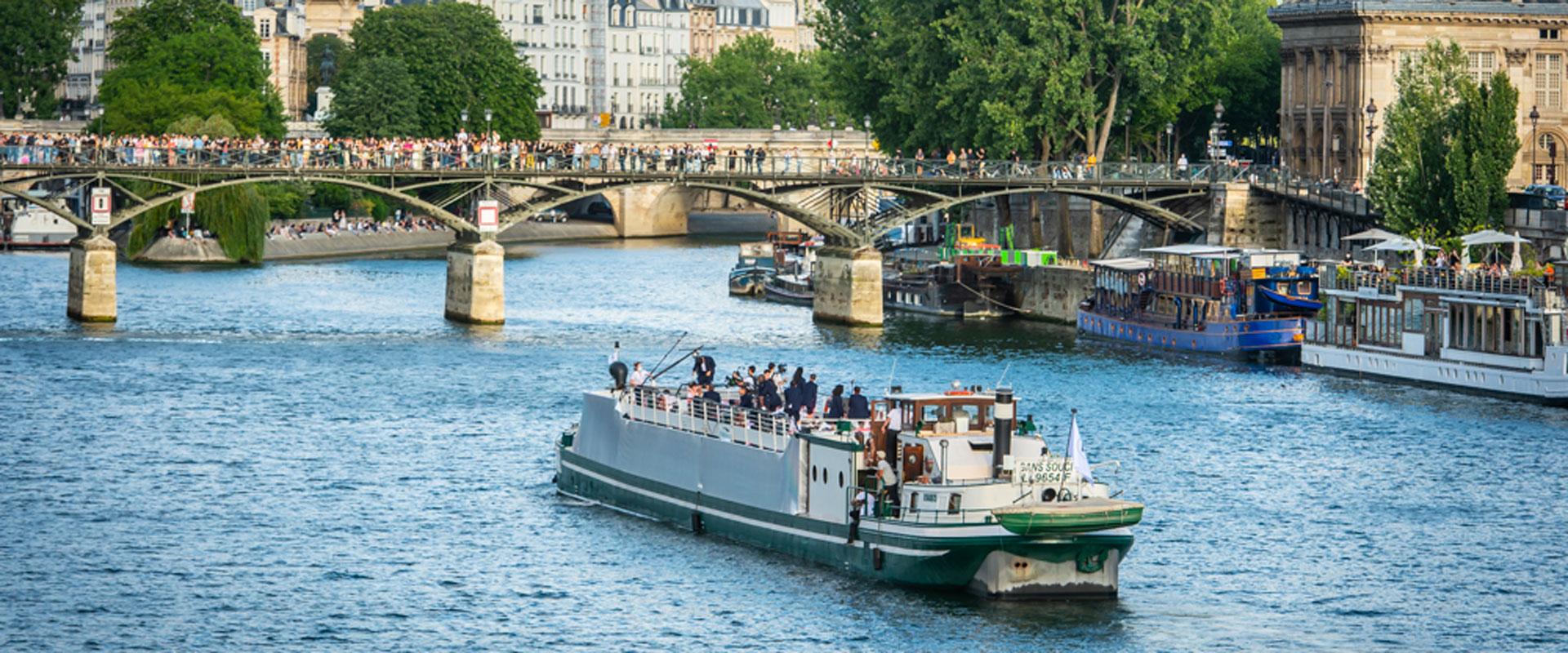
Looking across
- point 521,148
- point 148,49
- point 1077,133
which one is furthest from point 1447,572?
point 148,49

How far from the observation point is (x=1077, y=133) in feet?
432

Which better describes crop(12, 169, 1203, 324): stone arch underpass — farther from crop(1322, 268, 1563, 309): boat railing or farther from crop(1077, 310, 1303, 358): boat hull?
crop(1322, 268, 1563, 309): boat railing

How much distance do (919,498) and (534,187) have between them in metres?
59.9

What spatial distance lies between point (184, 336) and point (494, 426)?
26316mm

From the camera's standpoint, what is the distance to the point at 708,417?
60.0 m

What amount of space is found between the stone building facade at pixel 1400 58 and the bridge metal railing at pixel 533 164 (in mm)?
8656

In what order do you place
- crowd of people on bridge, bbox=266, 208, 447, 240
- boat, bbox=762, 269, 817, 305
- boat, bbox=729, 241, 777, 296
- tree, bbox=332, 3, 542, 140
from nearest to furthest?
boat, bbox=762, 269, 817, 305, boat, bbox=729, 241, 777, 296, crowd of people on bridge, bbox=266, 208, 447, 240, tree, bbox=332, 3, 542, 140

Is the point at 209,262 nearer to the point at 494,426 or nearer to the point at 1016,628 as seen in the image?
the point at 494,426

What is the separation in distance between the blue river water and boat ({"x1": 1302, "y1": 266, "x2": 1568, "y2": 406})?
4.24 ft

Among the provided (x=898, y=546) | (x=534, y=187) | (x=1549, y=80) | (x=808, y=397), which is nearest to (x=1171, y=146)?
(x=1549, y=80)

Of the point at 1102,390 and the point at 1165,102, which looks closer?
the point at 1102,390

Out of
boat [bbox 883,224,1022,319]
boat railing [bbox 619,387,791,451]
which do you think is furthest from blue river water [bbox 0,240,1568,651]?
boat [bbox 883,224,1022,319]

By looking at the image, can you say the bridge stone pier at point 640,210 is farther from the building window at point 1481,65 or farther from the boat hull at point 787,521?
the boat hull at point 787,521

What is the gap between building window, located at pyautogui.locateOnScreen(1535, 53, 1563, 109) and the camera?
129250 mm
